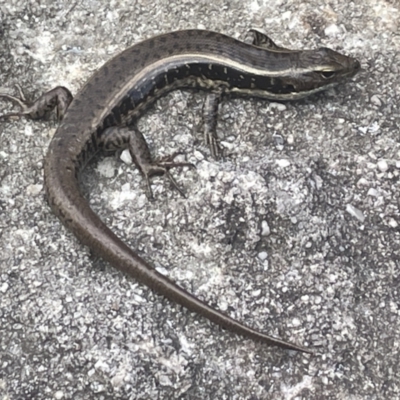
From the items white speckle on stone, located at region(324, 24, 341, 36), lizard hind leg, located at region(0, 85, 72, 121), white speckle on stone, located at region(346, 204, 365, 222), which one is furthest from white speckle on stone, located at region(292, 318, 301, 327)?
white speckle on stone, located at region(324, 24, 341, 36)

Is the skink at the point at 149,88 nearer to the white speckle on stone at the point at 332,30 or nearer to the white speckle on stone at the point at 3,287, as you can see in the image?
the white speckle on stone at the point at 332,30

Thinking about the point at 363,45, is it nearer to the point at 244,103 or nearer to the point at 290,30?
the point at 290,30

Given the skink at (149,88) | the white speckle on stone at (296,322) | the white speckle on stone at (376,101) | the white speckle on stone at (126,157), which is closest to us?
the white speckle on stone at (296,322)

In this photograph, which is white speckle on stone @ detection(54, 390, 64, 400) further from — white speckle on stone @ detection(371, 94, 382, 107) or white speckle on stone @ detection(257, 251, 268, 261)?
white speckle on stone @ detection(371, 94, 382, 107)

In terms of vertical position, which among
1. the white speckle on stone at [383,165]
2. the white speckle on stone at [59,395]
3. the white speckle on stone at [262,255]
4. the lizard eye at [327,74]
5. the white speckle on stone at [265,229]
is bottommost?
the white speckle on stone at [59,395]

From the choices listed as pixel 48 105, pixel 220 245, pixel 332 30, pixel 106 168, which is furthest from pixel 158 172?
pixel 332 30

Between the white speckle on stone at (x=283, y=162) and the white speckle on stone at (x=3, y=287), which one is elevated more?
the white speckle on stone at (x=283, y=162)

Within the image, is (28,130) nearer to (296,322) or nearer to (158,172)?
(158,172)

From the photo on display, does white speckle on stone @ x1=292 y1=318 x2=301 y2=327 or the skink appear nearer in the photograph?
white speckle on stone @ x1=292 y1=318 x2=301 y2=327

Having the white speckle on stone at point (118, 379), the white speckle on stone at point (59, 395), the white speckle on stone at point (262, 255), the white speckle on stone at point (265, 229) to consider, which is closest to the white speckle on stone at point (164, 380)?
the white speckle on stone at point (118, 379)
